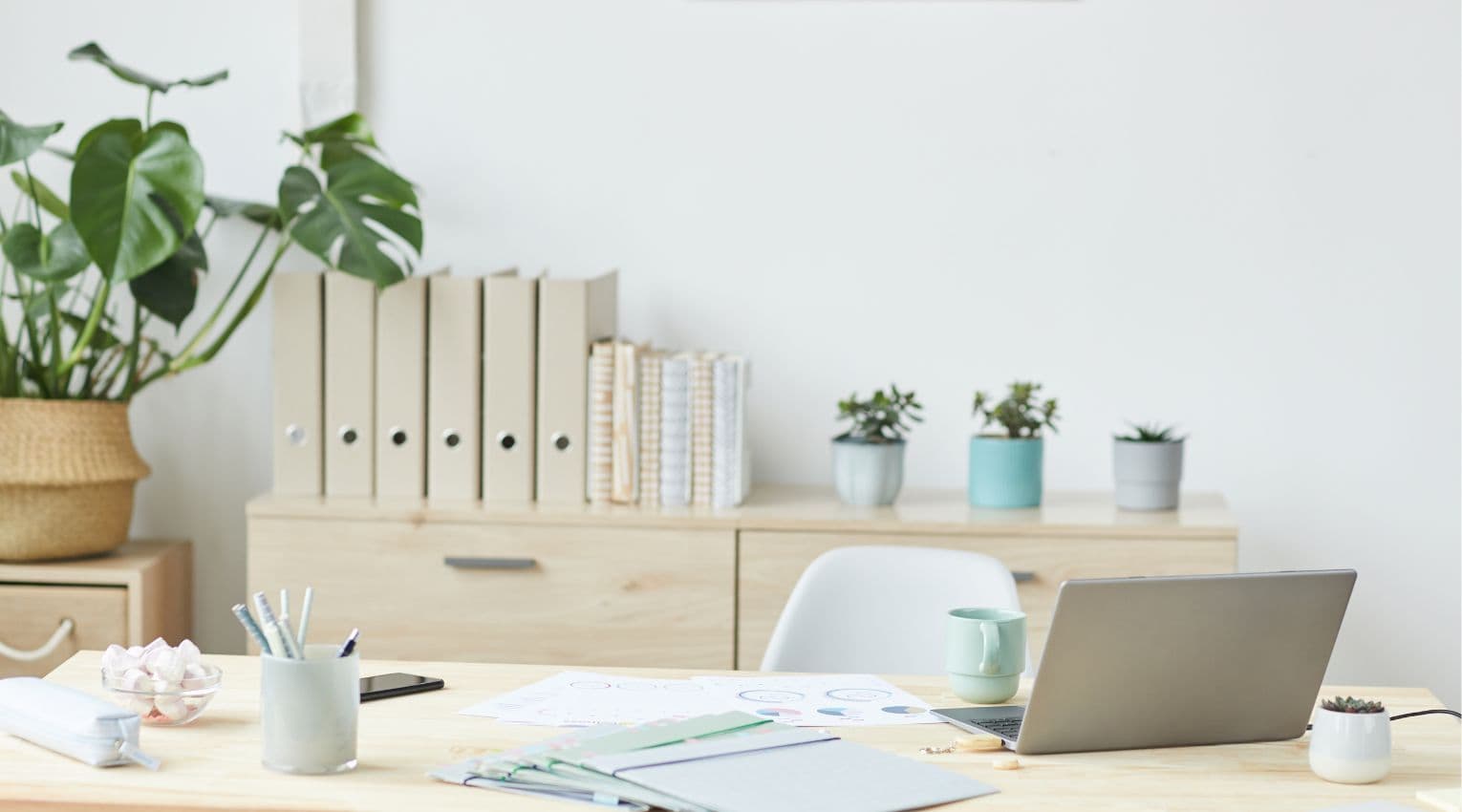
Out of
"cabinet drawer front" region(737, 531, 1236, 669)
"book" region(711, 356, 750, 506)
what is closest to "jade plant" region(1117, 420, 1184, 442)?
"cabinet drawer front" region(737, 531, 1236, 669)

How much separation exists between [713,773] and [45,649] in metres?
1.86

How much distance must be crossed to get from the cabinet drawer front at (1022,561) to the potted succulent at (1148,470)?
173mm

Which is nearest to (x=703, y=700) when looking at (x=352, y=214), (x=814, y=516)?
(x=814, y=516)

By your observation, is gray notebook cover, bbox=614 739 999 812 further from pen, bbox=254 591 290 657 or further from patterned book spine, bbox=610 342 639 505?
patterned book spine, bbox=610 342 639 505

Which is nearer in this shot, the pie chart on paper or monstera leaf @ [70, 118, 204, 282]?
the pie chart on paper

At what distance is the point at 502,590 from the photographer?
2738mm

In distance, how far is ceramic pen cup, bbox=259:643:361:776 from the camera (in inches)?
53.1

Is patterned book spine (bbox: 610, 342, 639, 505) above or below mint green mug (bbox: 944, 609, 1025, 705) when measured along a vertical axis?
above

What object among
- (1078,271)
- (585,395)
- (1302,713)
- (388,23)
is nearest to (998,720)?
(1302,713)

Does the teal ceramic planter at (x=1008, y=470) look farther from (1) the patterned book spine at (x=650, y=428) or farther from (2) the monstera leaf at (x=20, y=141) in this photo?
(2) the monstera leaf at (x=20, y=141)

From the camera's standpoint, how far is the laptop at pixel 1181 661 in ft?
4.65

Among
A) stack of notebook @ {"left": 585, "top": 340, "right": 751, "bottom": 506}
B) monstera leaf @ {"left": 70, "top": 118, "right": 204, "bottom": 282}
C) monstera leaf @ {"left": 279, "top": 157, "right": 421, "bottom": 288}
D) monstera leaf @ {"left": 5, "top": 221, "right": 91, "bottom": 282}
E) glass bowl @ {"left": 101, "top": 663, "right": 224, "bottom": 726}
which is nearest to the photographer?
glass bowl @ {"left": 101, "top": 663, "right": 224, "bottom": 726}

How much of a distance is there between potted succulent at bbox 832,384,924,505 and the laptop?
1282 millimetres

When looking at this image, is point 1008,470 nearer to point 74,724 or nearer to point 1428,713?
point 1428,713
